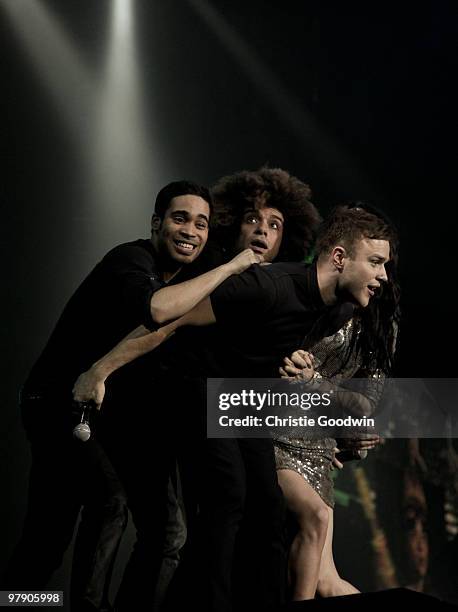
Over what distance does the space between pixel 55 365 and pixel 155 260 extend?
1.59ft

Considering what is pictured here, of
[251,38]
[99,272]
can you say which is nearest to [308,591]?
[99,272]

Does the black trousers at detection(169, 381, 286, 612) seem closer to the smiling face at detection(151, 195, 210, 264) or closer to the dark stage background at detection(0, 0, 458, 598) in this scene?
the smiling face at detection(151, 195, 210, 264)

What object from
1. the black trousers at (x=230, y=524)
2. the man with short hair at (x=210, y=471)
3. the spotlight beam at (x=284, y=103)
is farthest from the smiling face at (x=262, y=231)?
the spotlight beam at (x=284, y=103)

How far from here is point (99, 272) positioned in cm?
238

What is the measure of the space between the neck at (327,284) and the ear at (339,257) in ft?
0.12

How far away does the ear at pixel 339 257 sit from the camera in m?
2.45

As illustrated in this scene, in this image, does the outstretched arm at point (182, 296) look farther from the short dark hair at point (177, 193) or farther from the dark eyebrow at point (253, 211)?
the dark eyebrow at point (253, 211)

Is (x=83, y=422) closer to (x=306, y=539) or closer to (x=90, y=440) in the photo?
(x=90, y=440)

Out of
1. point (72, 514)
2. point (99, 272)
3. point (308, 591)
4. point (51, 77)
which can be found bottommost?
point (308, 591)

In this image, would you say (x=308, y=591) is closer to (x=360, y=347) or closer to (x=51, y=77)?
(x=360, y=347)

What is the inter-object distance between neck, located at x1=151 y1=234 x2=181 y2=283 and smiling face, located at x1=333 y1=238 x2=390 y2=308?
53cm

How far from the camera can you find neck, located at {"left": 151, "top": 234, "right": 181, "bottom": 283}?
8.59 feet

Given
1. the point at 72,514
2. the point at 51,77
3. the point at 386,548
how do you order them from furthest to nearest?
the point at 386,548, the point at 51,77, the point at 72,514

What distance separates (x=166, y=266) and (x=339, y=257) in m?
0.57
